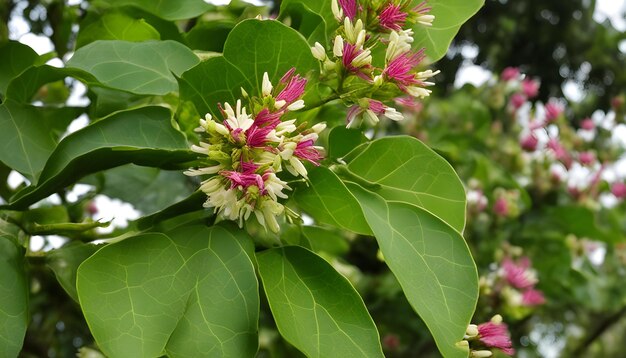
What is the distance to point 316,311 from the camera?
544mm

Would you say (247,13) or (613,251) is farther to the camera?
(613,251)

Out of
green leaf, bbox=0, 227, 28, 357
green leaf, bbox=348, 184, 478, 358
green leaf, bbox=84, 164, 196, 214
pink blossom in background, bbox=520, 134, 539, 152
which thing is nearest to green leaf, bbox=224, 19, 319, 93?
green leaf, bbox=348, 184, 478, 358

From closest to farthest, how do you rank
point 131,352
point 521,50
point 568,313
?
point 131,352
point 568,313
point 521,50

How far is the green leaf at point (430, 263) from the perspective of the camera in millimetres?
525

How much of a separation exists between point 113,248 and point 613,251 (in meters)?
2.01

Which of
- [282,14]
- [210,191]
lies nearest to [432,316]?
[210,191]

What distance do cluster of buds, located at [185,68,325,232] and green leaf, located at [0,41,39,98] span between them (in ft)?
0.80

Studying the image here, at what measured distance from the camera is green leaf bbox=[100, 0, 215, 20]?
747mm

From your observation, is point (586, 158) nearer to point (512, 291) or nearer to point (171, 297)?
point (512, 291)

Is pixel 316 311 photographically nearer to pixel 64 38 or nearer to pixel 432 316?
pixel 432 316

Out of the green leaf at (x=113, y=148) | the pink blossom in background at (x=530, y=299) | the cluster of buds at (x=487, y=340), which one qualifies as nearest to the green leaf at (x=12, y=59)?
the green leaf at (x=113, y=148)

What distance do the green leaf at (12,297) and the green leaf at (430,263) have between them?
0.88 ft

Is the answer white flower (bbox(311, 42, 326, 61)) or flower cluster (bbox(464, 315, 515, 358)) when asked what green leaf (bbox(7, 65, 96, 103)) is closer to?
white flower (bbox(311, 42, 326, 61))

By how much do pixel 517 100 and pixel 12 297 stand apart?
6.42ft
